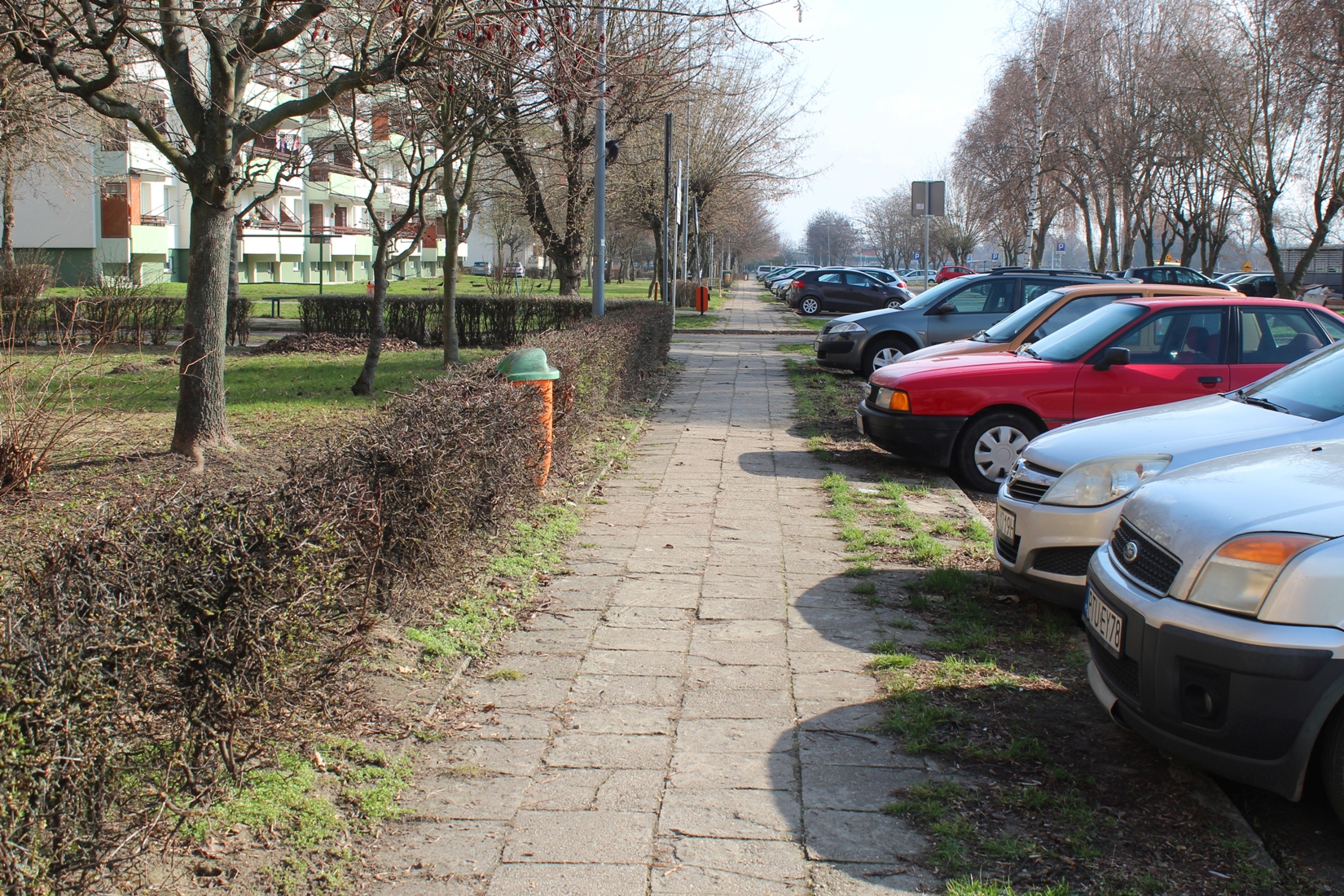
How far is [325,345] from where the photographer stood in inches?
780

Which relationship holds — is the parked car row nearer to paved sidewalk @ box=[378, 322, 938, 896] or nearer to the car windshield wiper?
the car windshield wiper

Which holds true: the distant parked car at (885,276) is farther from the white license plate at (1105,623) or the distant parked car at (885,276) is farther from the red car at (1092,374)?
the white license plate at (1105,623)

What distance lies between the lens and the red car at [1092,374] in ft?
27.9

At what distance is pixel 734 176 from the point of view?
4094cm

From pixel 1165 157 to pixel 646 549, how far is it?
36937mm

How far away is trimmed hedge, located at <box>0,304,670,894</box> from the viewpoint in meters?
2.37

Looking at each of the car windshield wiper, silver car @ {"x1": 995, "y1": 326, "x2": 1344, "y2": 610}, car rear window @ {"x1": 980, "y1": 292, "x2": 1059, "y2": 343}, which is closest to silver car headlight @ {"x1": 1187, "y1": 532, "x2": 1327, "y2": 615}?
silver car @ {"x1": 995, "y1": 326, "x2": 1344, "y2": 610}

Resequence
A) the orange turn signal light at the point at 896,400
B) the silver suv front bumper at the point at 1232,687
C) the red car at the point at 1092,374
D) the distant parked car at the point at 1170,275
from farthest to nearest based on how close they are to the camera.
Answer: the distant parked car at the point at 1170,275 < the orange turn signal light at the point at 896,400 < the red car at the point at 1092,374 < the silver suv front bumper at the point at 1232,687

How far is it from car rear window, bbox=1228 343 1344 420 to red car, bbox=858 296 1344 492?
2644mm

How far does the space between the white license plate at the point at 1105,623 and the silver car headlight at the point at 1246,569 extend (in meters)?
0.36

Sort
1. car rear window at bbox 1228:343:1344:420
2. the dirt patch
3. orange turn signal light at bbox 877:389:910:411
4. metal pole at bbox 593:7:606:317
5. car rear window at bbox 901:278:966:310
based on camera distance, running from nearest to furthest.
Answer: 1. car rear window at bbox 1228:343:1344:420
2. orange turn signal light at bbox 877:389:910:411
3. car rear window at bbox 901:278:966:310
4. metal pole at bbox 593:7:606:317
5. the dirt patch

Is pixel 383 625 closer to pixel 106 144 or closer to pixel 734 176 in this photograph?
pixel 106 144

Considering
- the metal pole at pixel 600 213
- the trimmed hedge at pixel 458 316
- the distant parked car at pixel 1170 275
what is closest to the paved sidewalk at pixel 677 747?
the metal pole at pixel 600 213

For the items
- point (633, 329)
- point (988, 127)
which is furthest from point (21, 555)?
point (988, 127)
